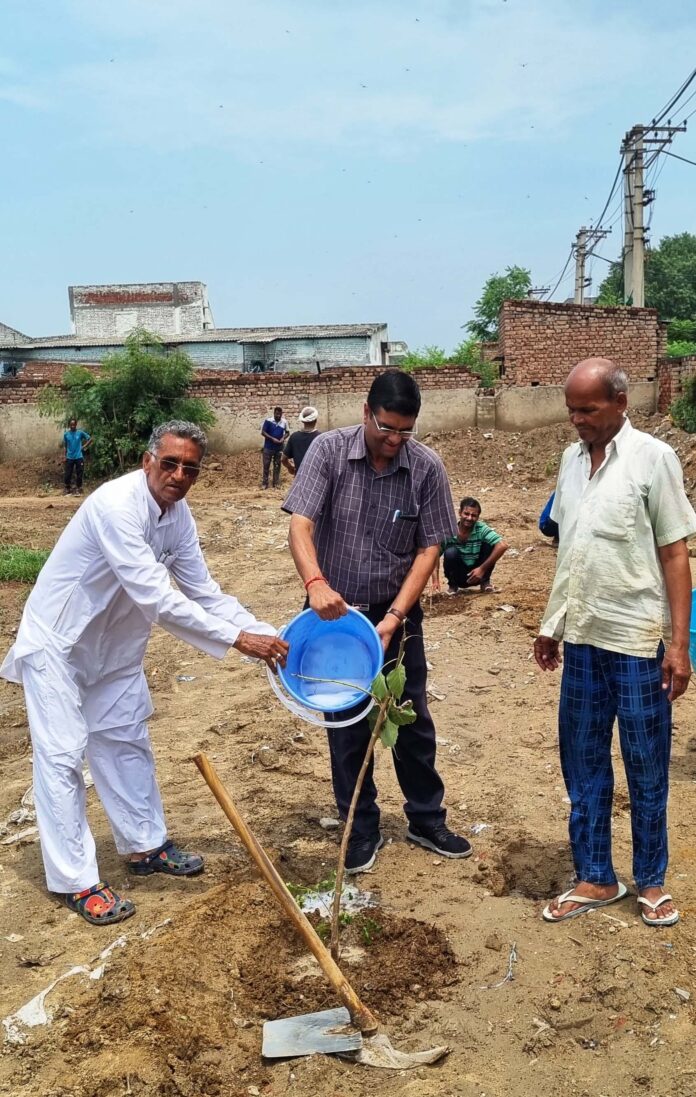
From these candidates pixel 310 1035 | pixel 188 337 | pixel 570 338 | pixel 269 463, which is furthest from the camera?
pixel 188 337

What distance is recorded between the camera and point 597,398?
9.77 ft

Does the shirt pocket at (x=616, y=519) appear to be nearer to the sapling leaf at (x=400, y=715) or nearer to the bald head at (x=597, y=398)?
the bald head at (x=597, y=398)

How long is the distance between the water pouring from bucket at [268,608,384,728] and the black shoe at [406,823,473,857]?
0.67 m

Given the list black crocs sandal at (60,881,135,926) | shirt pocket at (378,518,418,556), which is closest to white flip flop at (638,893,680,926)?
shirt pocket at (378,518,418,556)

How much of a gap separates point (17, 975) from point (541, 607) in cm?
542

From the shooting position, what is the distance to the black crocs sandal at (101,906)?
336cm

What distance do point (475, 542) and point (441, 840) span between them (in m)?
4.52

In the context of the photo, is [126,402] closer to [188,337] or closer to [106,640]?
[188,337]

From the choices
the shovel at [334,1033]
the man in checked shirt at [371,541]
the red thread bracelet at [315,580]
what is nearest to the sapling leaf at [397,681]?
the man in checked shirt at [371,541]

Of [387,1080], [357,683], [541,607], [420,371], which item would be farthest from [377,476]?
[420,371]

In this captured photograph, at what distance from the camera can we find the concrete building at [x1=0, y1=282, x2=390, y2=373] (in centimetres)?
3117

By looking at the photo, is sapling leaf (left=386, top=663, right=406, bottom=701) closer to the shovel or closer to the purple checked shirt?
the purple checked shirt

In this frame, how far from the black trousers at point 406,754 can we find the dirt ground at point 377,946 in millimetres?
208

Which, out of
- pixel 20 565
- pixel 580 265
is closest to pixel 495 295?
pixel 580 265
